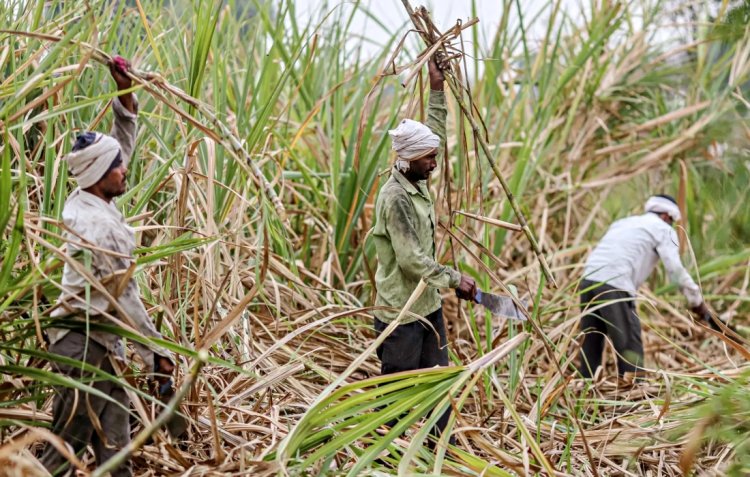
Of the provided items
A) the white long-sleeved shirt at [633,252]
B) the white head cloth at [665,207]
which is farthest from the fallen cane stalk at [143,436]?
the white head cloth at [665,207]

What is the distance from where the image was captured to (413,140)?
3.19m

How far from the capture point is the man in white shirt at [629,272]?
14.9 ft

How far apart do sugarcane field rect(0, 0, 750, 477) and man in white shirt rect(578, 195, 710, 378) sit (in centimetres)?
2

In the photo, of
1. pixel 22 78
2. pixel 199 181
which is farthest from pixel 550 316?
pixel 22 78

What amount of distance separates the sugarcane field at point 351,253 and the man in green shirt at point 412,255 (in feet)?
0.04

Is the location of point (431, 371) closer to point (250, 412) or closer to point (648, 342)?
point (250, 412)

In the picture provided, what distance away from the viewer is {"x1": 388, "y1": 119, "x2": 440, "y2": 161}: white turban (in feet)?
10.4

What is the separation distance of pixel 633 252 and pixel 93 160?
309 centimetres

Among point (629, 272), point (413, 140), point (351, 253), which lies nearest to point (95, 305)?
point (413, 140)

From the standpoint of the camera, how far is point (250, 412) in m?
2.93

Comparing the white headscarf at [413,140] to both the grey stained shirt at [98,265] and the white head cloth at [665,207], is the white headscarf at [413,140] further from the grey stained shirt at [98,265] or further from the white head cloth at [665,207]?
the white head cloth at [665,207]

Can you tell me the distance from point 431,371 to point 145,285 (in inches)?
41.8

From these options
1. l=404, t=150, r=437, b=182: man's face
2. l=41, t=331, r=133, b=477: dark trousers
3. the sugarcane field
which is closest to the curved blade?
the sugarcane field

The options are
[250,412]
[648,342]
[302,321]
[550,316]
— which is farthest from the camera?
[648,342]
